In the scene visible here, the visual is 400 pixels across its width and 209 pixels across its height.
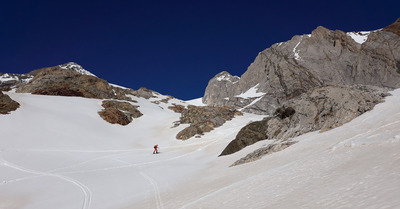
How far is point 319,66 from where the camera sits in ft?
252

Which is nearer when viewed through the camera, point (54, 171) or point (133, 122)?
point (54, 171)

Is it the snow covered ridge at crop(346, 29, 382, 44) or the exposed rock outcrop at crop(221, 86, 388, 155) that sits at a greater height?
the snow covered ridge at crop(346, 29, 382, 44)

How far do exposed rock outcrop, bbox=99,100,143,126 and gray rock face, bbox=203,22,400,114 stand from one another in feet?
113

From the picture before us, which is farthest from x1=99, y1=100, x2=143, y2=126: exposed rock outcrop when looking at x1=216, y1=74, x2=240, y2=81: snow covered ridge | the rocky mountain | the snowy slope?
x1=216, y1=74, x2=240, y2=81: snow covered ridge

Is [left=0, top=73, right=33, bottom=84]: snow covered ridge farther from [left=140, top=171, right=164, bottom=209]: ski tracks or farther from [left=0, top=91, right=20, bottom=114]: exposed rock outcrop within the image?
[left=140, top=171, right=164, bottom=209]: ski tracks

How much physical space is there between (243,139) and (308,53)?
2857 inches

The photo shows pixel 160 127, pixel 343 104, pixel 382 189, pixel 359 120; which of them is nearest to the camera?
pixel 382 189

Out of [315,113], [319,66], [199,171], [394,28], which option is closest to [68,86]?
[199,171]

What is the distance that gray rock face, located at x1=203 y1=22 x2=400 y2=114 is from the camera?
68.6 metres

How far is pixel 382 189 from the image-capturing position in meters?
4.47

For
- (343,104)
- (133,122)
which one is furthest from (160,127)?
(343,104)

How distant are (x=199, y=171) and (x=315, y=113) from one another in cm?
1056

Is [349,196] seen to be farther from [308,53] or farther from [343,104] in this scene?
[308,53]

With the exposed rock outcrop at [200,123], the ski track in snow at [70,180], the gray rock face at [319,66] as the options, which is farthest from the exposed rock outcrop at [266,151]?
the gray rock face at [319,66]
